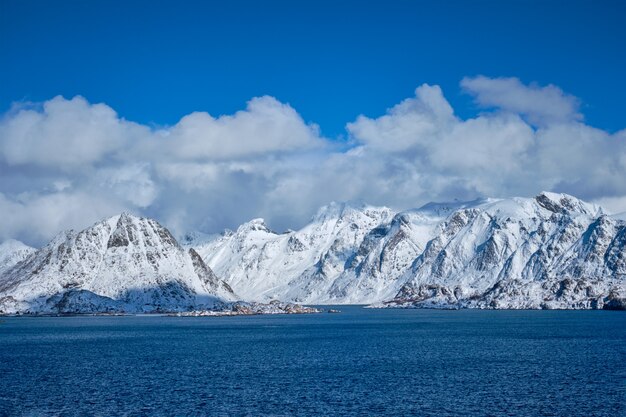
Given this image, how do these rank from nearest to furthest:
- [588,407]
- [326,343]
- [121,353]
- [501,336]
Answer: [588,407] < [121,353] < [326,343] < [501,336]

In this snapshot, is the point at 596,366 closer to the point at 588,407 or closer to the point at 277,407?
the point at 588,407

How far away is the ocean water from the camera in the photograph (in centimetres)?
7588

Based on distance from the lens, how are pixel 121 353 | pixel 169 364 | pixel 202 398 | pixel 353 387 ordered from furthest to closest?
pixel 121 353, pixel 169 364, pixel 353 387, pixel 202 398

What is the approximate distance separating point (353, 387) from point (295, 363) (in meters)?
28.5

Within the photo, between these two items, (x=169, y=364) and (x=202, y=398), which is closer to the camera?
(x=202, y=398)

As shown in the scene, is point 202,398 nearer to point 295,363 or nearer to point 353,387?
point 353,387

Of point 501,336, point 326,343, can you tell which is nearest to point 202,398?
point 326,343

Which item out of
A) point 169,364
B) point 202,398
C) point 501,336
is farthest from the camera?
point 501,336

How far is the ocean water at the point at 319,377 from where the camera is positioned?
7588 cm

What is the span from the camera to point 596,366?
350 feet

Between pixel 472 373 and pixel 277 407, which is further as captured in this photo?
pixel 472 373

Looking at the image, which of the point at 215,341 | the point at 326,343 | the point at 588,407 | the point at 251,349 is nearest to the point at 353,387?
the point at 588,407

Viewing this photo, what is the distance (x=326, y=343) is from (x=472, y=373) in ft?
200

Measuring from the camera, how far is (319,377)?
9906 centimetres
